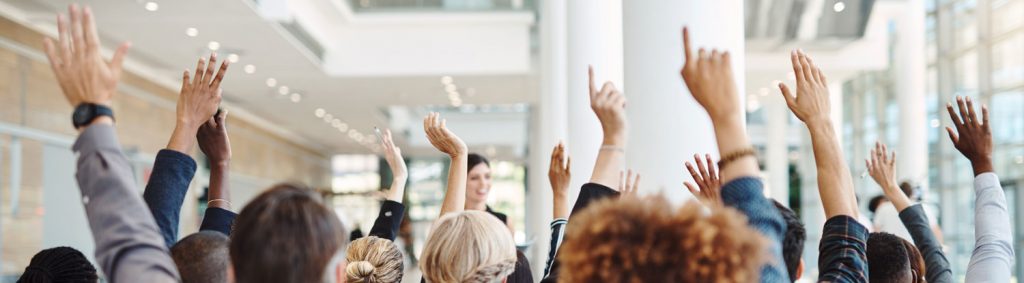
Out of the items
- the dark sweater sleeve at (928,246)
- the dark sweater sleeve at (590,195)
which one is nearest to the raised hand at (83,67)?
the dark sweater sleeve at (590,195)

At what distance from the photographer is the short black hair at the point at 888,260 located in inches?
105

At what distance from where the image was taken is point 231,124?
62.8 ft

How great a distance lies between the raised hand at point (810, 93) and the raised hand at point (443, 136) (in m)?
1.61

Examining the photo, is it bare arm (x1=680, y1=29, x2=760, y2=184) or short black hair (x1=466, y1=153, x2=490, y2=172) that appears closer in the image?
bare arm (x1=680, y1=29, x2=760, y2=184)

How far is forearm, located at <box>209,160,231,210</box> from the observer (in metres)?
3.01

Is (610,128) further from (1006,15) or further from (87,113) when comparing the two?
(1006,15)

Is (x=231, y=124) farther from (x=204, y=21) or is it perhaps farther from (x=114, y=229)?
(x=114, y=229)

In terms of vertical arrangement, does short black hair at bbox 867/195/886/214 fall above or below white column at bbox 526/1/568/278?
below

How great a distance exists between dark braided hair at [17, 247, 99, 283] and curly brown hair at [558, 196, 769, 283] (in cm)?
144

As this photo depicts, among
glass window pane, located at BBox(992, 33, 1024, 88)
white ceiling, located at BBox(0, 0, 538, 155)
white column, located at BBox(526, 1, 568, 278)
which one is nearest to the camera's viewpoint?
white column, located at BBox(526, 1, 568, 278)

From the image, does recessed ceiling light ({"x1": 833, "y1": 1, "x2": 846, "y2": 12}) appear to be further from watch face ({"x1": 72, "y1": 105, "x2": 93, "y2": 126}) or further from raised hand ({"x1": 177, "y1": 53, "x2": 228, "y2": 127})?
watch face ({"x1": 72, "y1": 105, "x2": 93, "y2": 126})

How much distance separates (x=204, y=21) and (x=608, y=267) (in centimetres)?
980

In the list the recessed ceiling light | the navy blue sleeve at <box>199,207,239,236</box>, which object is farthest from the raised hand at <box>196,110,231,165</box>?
the recessed ceiling light

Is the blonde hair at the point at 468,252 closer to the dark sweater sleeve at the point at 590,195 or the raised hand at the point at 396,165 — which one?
the dark sweater sleeve at the point at 590,195
